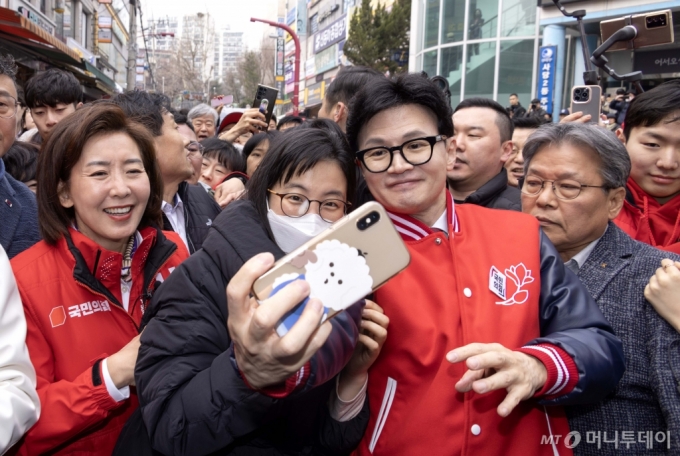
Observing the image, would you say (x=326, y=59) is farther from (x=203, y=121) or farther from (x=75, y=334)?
(x=75, y=334)

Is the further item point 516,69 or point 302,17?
point 302,17

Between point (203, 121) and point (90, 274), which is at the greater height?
point (203, 121)

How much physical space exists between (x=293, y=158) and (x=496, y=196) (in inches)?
76.9

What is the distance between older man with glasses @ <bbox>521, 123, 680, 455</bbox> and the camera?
179 centimetres

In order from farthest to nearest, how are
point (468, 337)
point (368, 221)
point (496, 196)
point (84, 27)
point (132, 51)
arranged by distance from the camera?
1. point (84, 27)
2. point (132, 51)
3. point (496, 196)
4. point (468, 337)
5. point (368, 221)

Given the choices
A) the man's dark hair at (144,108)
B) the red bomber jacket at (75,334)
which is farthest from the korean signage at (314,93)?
the red bomber jacket at (75,334)

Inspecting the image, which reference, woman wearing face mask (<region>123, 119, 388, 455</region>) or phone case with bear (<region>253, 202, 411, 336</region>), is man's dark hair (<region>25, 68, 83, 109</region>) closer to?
woman wearing face mask (<region>123, 119, 388, 455</region>)

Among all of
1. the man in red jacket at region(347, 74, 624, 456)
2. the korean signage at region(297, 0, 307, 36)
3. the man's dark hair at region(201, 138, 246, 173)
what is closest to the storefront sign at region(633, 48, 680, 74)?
the man's dark hair at region(201, 138, 246, 173)

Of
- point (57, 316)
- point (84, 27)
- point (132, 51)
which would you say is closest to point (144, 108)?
point (57, 316)

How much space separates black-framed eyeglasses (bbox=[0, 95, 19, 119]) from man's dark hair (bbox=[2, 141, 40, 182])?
0.45m

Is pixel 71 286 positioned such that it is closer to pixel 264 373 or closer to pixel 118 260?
pixel 118 260

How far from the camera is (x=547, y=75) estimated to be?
54.2 ft

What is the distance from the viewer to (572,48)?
56.7 ft

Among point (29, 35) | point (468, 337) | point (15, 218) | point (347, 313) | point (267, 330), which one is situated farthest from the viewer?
point (29, 35)
